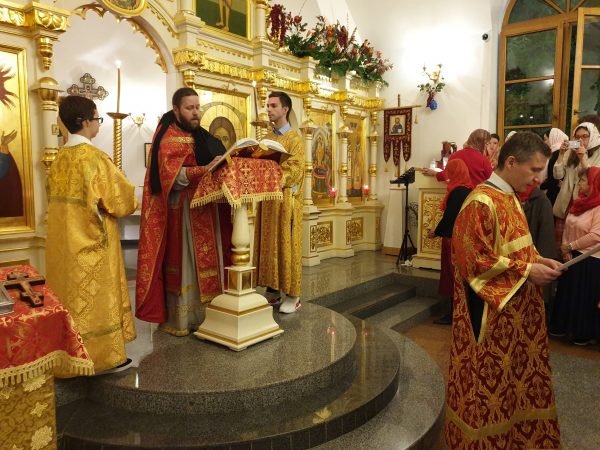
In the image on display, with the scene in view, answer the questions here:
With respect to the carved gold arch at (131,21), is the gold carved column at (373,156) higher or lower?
lower

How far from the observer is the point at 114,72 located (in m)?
10.5

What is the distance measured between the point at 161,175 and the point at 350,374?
1986mm

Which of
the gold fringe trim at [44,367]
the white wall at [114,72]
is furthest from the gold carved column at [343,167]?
the gold fringe trim at [44,367]

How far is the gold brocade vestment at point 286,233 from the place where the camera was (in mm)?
4102

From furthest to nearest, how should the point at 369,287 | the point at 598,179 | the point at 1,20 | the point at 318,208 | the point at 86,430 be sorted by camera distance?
1. the point at 318,208
2. the point at 369,287
3. the point at 598,179
4. the point at 1,20
5. the point at 86,430

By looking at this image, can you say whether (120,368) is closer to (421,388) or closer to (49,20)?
(421,388)

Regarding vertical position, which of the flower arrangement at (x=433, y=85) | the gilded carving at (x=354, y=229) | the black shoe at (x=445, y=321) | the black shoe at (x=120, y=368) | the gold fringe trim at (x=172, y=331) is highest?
A: the flower arrangement at (x=433, y=85)

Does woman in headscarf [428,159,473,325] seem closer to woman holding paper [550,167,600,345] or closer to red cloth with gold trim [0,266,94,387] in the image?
woman holding paper [550,167,600,345]

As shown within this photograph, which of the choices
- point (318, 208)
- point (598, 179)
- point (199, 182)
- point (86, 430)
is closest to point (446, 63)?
point (318, 208)

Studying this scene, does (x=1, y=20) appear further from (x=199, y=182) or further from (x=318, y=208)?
(x=318, y=208)

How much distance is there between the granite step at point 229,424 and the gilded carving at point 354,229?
18.2 feet

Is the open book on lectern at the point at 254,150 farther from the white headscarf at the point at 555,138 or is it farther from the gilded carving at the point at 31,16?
the white headscarf at the point at 555,138

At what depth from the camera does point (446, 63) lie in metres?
8.45

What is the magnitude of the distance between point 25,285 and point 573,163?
5.30 m
